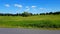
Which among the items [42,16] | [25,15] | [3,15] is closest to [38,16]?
[42,16]

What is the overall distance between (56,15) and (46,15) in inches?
84.5

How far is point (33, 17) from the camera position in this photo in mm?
29672

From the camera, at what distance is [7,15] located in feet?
97.6

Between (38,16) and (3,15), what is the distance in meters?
7.56

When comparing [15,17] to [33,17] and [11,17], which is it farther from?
[33,17]

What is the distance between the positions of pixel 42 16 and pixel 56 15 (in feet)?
9.92

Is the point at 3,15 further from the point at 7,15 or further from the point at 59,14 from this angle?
the point at 59,14

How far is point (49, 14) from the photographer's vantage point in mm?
30438

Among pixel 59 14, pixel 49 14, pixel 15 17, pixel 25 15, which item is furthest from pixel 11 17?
pixel 59 14

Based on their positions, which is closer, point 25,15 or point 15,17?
point 15,17

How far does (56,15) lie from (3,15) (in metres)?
11.4

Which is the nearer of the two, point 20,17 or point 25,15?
point 20,17

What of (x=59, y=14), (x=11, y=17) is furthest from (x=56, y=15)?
(x=11, y=17)

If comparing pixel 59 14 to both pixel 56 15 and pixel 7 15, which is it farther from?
pixel 7 15
